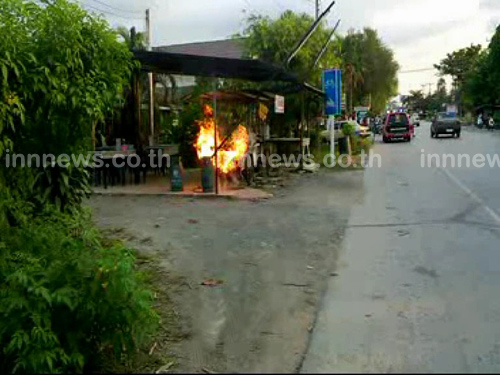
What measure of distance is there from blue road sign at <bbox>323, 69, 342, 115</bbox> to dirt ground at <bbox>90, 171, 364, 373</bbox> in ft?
29.1

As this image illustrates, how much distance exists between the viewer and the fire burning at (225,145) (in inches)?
609

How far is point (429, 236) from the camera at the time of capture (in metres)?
9.05

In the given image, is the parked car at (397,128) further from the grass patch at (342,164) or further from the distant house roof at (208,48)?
the grass patch at (342,164)

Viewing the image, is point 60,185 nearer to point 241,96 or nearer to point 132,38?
point 241,96

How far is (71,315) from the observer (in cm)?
437

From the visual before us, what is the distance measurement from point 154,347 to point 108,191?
9.57m

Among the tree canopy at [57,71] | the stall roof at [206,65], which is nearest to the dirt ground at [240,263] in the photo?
the tree canopy at [57,71]

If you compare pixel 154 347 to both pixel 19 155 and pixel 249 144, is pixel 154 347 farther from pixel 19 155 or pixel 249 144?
pixel 249 144

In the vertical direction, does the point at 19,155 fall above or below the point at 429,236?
above

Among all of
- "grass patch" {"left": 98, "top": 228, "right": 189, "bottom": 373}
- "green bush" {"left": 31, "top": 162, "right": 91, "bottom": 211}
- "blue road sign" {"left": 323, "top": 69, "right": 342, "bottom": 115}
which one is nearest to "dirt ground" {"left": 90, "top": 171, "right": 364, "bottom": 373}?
"grass patch" {"left": 98, "top": 228, "right": 189, "bottom": 373}

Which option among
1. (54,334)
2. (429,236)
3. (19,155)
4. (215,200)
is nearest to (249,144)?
(215,200)

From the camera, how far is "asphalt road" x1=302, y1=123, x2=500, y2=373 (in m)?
4.54

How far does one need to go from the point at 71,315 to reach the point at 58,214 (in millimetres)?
1925

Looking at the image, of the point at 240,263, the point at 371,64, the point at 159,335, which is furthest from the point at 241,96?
the point at 371,64
